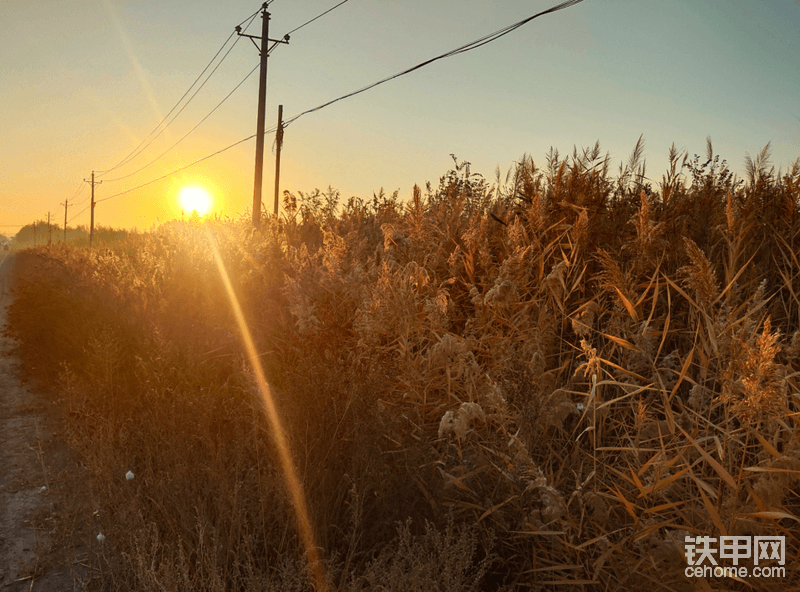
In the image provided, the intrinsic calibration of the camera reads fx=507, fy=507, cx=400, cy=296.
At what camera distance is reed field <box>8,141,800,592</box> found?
224 centimetres

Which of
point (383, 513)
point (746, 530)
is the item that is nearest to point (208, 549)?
point (383, 513)

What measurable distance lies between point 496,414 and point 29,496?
13.0 feet

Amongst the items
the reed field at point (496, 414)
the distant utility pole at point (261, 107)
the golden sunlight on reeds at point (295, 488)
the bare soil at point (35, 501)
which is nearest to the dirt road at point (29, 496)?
the bare soil at point (35, 501)

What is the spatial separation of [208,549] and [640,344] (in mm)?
2432

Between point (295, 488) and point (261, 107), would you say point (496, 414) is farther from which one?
point (261, 107)

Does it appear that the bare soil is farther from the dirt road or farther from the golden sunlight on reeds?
the golden sunlight on reeds

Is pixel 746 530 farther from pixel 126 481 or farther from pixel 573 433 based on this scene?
pixel 126 481

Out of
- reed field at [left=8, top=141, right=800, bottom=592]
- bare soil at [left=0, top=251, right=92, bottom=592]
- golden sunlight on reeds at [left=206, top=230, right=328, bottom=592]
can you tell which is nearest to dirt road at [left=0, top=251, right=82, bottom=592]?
bare soil at [left=0, top=251, right=92, bottom=592]

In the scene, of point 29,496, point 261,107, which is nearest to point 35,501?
point 29,496

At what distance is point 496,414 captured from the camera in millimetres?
2660

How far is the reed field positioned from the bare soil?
0.20 m

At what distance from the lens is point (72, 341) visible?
741cm

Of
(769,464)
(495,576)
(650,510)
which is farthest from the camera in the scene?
(495,576)

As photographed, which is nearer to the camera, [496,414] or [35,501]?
[496,414]
